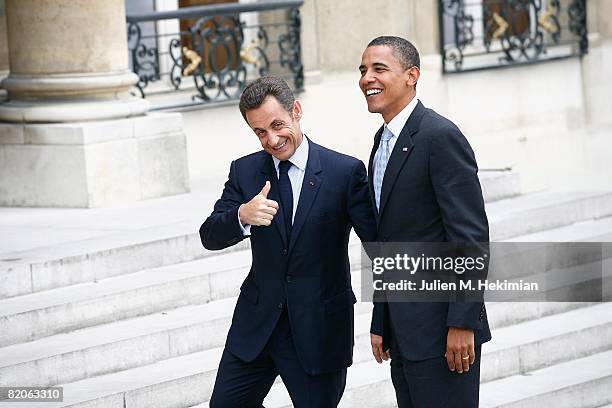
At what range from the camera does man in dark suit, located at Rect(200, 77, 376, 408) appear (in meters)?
5.18

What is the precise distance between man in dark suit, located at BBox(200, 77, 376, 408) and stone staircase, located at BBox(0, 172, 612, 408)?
5.15ft

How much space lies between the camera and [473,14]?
48.6 feet

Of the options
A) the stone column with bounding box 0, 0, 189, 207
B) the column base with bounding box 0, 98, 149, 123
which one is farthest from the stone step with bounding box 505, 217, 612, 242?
the column base with bounding box 0, 98, 149, 123

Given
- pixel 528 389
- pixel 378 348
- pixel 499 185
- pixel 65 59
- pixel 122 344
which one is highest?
pixel 65 59

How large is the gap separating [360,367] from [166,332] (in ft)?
3.49

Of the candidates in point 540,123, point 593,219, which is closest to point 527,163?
point 540,123

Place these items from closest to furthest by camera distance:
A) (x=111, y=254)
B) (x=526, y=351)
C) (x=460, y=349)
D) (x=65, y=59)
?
1. (x=460, y=349)
2. (x=526, y=351)
3. (x=111, y=254)
4. (x=65, y=59)

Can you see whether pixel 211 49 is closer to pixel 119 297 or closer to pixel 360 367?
pixel 119 297

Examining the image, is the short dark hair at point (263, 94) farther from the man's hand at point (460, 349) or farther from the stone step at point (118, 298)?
the stone step at point (118, 298)

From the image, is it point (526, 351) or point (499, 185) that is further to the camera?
point (499, 185)

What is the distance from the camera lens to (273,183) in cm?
528

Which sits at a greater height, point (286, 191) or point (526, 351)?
point (286, 191)

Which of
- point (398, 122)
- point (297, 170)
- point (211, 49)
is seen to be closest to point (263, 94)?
point (297, 170)

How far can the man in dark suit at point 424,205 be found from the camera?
492 cm
